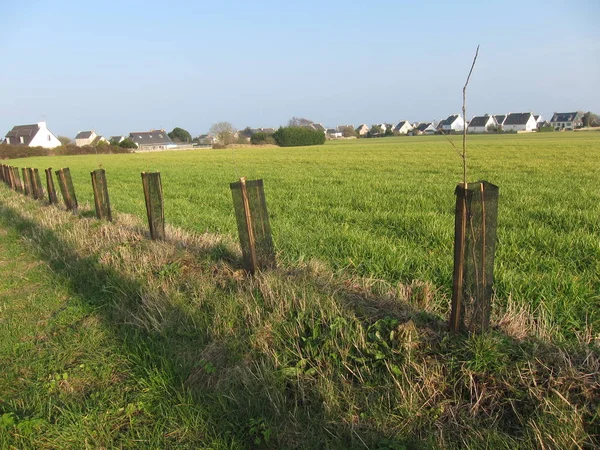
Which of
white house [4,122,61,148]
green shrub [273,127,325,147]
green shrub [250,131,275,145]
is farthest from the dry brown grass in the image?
white house [4,122,61,148]

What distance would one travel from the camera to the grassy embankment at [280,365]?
7.27ft

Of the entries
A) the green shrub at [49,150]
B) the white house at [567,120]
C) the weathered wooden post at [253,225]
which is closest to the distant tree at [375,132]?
the white house at [567,120]

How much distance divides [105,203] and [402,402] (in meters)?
6.70

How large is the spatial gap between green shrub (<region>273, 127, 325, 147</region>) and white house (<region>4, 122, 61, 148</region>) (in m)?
46.1

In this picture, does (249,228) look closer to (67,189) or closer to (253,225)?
(253,225)

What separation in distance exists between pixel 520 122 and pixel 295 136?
210 ft

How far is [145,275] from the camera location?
453 centimetres

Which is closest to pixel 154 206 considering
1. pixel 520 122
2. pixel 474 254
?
pixel 474 254

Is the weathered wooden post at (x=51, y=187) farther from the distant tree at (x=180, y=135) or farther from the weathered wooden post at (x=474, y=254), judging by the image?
the distant tree at (x=180, y=135)

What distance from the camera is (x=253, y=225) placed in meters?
4.12

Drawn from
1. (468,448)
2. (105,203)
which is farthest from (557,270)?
(105,203)

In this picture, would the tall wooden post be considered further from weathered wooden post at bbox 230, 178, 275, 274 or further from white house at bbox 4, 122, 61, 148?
white house at bbox 4, 122, 61, 148

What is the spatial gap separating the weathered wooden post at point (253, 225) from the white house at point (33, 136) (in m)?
97.4

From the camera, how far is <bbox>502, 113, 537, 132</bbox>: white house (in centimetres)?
10856
